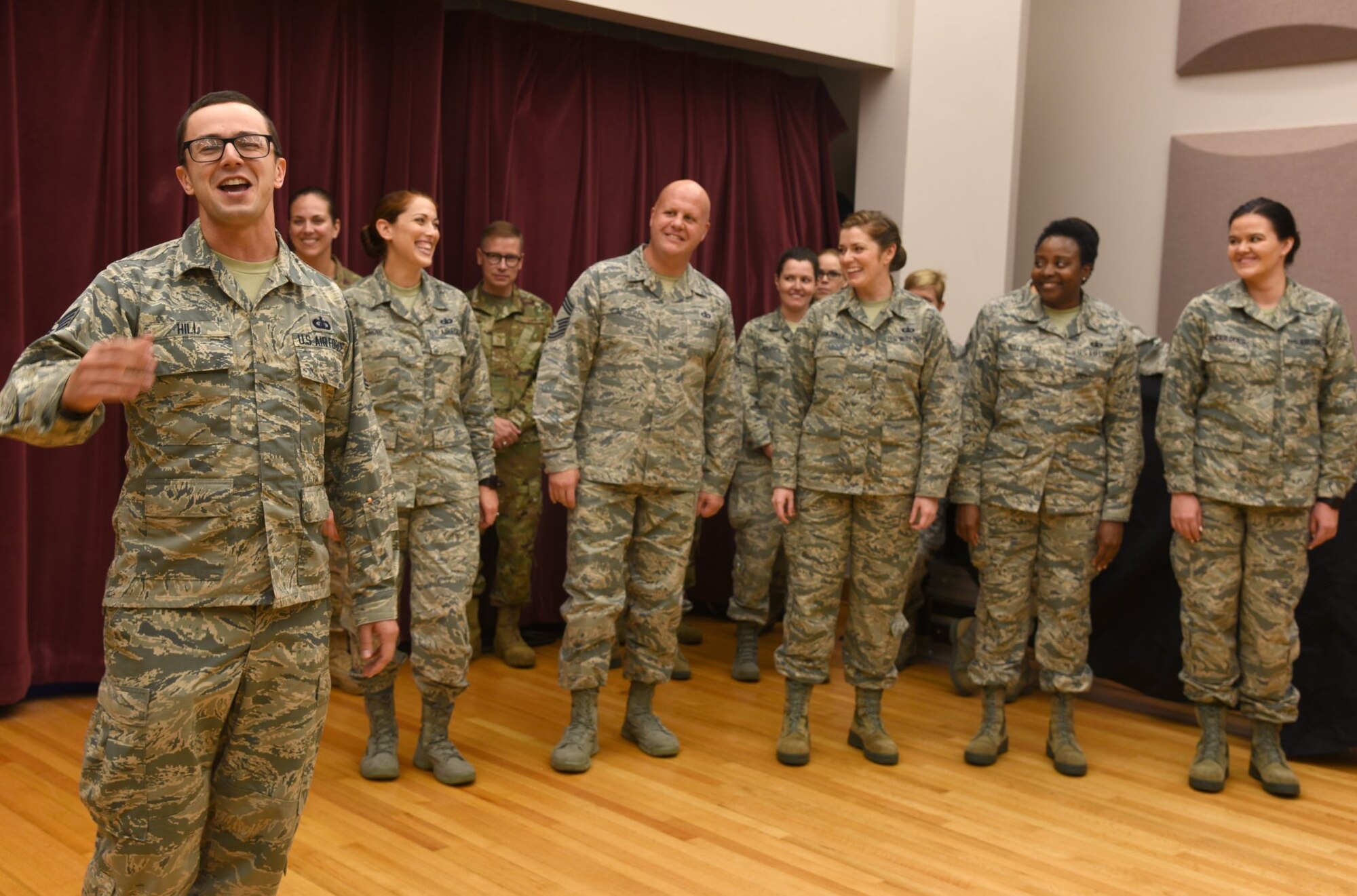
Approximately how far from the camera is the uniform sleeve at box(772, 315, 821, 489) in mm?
3826

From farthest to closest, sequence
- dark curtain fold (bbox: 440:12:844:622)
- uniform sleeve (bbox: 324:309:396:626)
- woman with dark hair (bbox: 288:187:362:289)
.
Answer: dark curtain fold (bbox: 440:12:844:622) < woman with dark hair (bbox: 288:187:362:289) < uniform sleeve (bbox: 324:309:396:626)

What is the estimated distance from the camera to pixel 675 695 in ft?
15.2

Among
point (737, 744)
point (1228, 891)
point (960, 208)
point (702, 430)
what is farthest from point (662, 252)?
point (960, 208)

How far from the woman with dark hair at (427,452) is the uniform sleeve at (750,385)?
1.59m

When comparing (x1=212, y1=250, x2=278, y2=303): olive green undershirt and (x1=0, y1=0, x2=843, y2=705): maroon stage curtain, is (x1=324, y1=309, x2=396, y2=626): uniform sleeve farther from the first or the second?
(x1=0, y1=0, x2=843, y2=705): maroon stage curtain

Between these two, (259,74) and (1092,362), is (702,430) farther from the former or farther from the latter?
(259,74)

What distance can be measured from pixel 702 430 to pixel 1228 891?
187 centimetres

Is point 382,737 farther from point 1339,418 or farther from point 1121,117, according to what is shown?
point 1121,117

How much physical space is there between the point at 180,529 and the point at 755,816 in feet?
6.27

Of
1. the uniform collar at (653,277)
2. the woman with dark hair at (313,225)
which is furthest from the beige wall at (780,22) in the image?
the uniform collar at (653,277)

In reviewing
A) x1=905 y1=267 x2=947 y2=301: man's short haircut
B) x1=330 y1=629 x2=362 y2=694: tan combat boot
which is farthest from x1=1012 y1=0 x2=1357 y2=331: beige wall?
x1=330 y1=629 x2=362 y2=694: tan combat boot

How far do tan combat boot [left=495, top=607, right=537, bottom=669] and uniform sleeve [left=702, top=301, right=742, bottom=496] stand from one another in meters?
1.45

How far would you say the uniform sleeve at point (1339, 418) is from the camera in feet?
11.7

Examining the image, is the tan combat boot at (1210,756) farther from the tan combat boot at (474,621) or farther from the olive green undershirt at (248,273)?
the olive green undershirt at (248,273)
